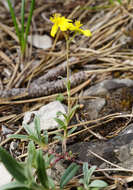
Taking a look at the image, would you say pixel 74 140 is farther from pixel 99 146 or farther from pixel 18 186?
pixel 18 186

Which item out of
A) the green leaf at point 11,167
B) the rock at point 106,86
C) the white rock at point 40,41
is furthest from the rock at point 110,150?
the white rock at point 40,41

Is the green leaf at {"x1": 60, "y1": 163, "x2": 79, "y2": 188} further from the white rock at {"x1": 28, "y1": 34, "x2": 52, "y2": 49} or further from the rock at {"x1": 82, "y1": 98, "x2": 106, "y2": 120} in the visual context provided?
the white rock at {"x1": 28, "y1": 34, "x2": 52, "y2": 49}

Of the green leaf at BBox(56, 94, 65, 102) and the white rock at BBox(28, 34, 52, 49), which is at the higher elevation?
the white rock at BBox(28, 34, 52, 49)

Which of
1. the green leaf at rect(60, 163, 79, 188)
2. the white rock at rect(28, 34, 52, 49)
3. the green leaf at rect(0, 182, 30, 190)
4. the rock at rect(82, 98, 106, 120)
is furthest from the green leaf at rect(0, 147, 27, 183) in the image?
the white rock at rect(28, 34, 52, 49)

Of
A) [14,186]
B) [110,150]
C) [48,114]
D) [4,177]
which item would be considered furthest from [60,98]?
[14,186]

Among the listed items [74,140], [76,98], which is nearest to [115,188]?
[74,140]
